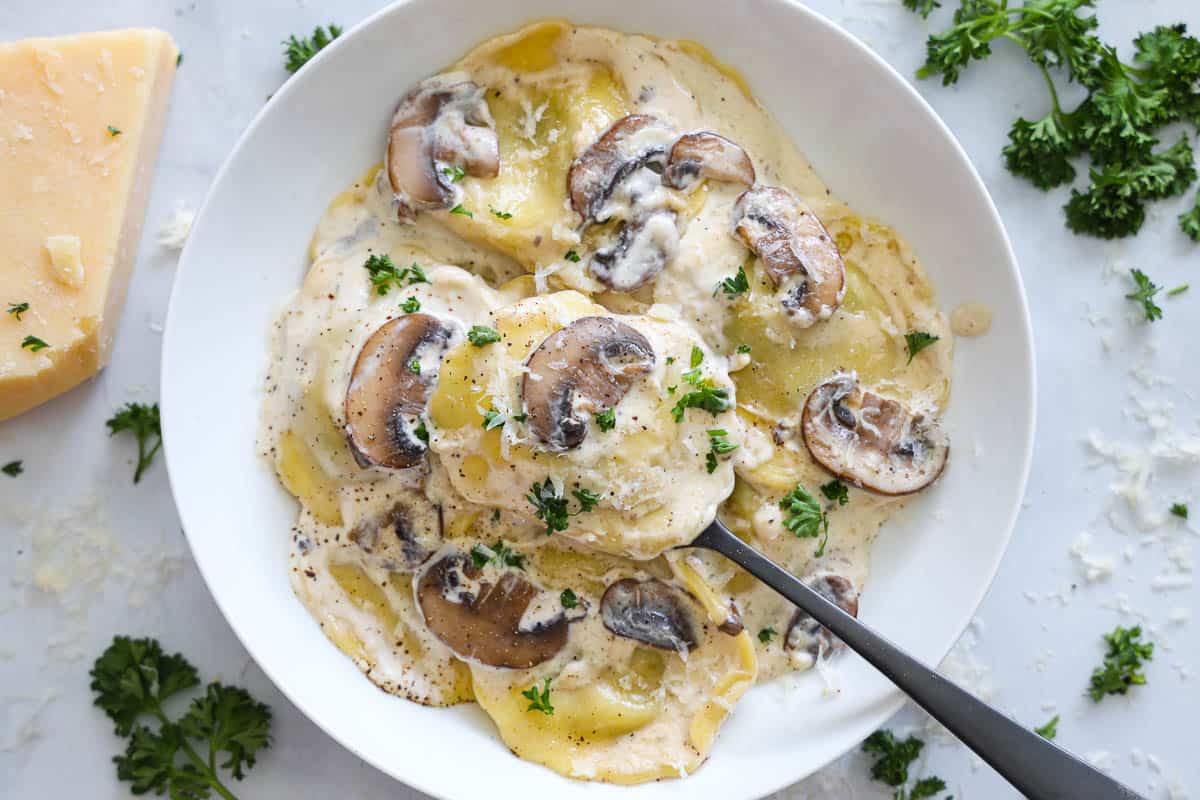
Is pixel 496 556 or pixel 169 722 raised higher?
pixel 496 556

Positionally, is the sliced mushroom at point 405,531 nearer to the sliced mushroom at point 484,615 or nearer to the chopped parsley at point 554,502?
the sliced mushroom at point 484,615

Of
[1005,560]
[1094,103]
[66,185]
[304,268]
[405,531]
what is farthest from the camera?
[1005,560]

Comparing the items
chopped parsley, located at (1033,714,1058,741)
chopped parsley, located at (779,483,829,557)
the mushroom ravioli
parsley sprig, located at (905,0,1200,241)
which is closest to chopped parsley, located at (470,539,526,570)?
the mushroom ravioli

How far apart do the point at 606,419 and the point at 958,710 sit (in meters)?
1.57

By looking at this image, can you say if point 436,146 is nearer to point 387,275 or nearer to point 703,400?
point 387,275

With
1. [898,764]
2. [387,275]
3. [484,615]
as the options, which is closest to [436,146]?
[387,275]

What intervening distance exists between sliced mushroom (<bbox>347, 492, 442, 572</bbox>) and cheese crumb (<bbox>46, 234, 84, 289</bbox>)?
158 centimetres

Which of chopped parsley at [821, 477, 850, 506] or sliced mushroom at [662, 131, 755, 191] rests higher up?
sliced mushroom at [662, 131, 755, 191]

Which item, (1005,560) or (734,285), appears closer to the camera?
(734,285)

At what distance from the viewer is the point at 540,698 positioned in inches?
143

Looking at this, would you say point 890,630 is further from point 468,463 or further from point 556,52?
point 556,52

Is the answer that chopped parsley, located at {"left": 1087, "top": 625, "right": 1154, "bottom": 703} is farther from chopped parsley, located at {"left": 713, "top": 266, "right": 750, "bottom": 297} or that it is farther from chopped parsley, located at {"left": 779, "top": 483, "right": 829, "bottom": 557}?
chopped parsley, located at {"left": 713, "top": 266, "right": 750, "bottom": 297}

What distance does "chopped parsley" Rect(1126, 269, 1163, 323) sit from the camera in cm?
414

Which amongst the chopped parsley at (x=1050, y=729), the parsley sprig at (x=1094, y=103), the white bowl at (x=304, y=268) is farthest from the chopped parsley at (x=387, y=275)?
the chopped parsley at (x=1050, y=729)
